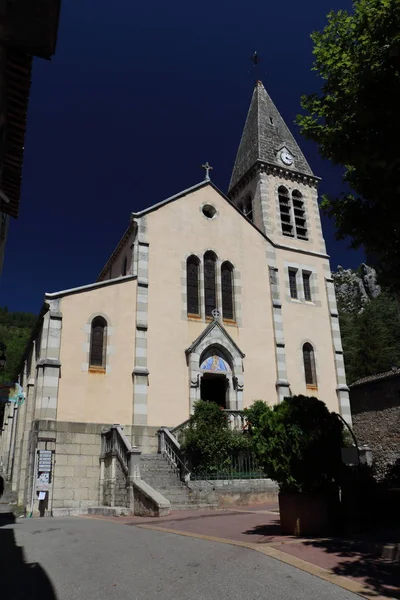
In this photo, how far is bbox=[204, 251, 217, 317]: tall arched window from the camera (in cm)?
2312

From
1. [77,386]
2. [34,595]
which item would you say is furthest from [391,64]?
[77,386]

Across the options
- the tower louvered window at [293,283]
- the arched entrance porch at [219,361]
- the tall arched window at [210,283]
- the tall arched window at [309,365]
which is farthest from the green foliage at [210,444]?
the tower louvered window at [293,283]

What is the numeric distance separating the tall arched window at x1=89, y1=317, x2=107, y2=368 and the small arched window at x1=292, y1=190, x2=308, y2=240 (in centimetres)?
1381

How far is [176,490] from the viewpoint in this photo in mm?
15594

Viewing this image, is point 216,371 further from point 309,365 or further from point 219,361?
point 309,365

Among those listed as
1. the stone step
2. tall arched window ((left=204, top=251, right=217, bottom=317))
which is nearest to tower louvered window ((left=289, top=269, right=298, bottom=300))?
tall arched window ((left=204, top=251, right=217, bottom=317))

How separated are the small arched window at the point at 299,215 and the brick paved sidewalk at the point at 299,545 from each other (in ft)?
62.4

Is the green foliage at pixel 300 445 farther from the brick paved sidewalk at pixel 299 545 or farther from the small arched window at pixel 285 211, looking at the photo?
the small arched window at pixel 285 211

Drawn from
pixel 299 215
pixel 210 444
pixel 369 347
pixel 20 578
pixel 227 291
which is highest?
pixel 299 215

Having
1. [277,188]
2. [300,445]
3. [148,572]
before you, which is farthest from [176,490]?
[277,188]

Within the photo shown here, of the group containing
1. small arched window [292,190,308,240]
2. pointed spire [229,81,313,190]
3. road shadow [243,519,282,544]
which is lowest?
road shadow [243,519,282,544]

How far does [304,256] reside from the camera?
89.1 feet

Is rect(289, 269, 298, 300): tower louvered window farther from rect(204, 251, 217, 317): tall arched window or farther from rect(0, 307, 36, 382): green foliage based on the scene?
rect(0, 307, 36, 382): green foliage

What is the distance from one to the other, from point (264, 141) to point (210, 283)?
12.7 metres
